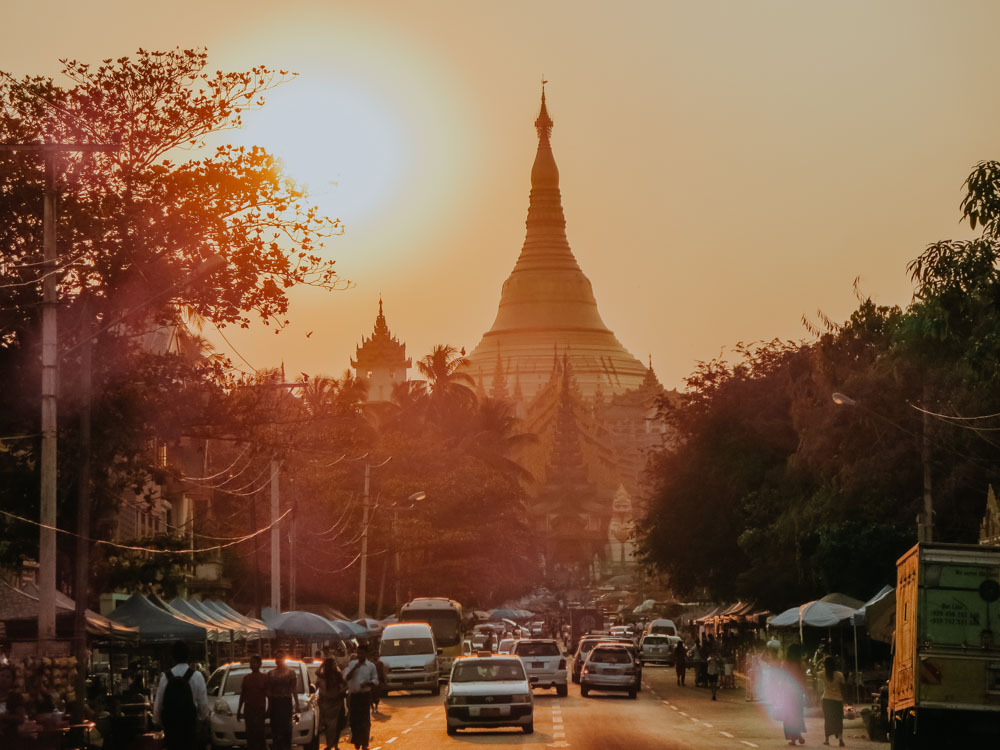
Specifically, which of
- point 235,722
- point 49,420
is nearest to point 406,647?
point 235,722

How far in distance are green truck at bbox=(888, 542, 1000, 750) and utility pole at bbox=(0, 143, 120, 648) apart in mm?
10938

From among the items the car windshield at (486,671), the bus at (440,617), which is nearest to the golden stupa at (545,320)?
the bus at (440,617)

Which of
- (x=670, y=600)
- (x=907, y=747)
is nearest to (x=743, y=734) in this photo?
(x=907, y=747)

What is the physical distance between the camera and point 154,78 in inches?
1086

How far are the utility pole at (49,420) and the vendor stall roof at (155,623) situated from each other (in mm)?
5688

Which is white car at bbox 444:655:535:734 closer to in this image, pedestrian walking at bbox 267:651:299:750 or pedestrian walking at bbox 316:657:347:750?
pedestrian walking at bbox 316:657:347:750

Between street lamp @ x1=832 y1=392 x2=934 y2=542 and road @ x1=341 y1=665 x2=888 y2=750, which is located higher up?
street lamp @ x1=832 y1=392 x2=934 y2=542

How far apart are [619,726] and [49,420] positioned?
11.1 m

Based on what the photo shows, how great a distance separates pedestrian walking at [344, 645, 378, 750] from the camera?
24.1m

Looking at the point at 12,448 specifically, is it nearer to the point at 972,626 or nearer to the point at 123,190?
the point at 123,190

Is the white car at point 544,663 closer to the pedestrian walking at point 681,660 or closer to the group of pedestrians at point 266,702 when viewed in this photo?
the pedestrian walking at point 681,660

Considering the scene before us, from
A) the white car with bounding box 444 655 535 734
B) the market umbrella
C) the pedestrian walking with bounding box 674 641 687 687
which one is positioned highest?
the market umbrella

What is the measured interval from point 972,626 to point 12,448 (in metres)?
17.5

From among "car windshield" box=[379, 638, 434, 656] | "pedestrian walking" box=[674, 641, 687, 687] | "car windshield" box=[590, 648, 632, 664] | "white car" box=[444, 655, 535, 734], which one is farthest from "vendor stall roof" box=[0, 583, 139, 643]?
"pedestrian walking" box=[674, 641, 687, 687]
